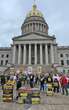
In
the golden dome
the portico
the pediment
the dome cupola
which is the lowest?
the portico

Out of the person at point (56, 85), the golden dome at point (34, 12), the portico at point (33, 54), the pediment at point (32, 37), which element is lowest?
the person at point (56, 85)

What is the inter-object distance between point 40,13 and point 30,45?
28.7 meters

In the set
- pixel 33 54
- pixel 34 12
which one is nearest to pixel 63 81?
pixel 33 54

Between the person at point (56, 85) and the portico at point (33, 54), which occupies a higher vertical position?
the portico at point (33, 54)

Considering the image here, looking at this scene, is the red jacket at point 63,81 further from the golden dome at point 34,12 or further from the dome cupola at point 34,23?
the golden dome at point 34,12

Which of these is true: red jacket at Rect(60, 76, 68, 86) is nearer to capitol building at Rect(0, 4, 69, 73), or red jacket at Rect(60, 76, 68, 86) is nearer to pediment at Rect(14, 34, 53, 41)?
capitol building at Rect(0, 4, 69, 73)

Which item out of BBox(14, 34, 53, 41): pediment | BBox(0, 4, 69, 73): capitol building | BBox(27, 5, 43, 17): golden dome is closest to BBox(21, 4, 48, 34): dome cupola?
BBox(27, 5, 43, 17): golden dome

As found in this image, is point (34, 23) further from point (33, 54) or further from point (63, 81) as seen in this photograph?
point (63, 81)

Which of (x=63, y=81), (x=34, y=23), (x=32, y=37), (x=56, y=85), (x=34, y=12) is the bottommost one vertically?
(x=56, y=85)

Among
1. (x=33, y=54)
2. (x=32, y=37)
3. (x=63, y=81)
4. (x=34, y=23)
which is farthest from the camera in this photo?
(x=34, y=23)

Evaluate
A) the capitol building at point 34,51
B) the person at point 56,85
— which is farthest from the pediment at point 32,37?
the person at point 56,85

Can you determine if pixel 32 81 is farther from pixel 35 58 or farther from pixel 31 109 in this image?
pixel 35 58

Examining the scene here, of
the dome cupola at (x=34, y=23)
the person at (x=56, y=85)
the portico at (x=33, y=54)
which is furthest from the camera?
the dome cupola at (x=34, y=23)

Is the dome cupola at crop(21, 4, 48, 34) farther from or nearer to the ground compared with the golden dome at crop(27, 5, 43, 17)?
nearer to the ground
